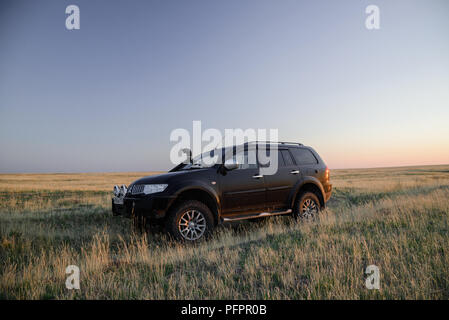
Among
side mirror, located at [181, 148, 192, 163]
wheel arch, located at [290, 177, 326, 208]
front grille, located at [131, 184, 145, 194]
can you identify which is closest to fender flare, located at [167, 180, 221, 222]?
front grille, located at [131, 184, 145, 194]

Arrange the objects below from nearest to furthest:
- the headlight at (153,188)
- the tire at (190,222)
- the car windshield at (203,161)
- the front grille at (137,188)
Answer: the tire at (190,222) < the headlight at (153,188) < the front grille at (137,188) < the car windshield at (203,161)

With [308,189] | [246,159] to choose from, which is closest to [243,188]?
[246,159]

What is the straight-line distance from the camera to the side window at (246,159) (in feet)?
18.3

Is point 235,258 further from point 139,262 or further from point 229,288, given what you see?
point 139,262

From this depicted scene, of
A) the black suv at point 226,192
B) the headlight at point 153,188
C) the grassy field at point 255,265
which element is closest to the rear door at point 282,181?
the black suv at point 226,192

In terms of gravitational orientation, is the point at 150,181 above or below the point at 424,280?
above

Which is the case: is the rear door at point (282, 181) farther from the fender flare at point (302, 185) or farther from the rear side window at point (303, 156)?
the rear side window at point (303, 156)

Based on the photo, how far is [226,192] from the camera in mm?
5176

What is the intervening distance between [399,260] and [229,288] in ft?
7.84

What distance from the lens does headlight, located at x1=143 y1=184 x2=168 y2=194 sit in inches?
184

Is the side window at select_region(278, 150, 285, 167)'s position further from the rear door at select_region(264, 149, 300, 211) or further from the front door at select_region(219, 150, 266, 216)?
the front door at select_region(219, 150, 266, 216)

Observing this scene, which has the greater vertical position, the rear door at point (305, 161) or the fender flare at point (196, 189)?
the rear door at point (305, 161)

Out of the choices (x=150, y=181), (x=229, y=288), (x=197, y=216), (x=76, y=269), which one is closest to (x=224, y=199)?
(x=197, y=216)
